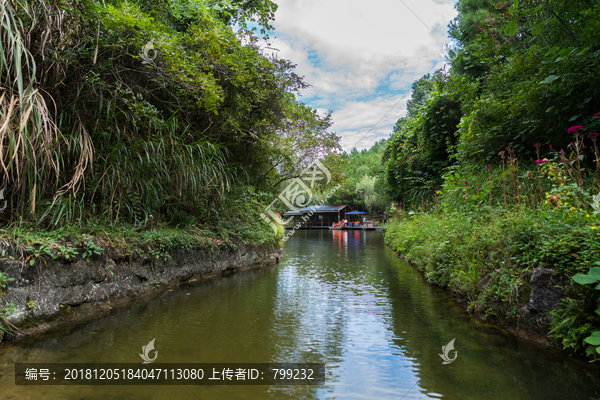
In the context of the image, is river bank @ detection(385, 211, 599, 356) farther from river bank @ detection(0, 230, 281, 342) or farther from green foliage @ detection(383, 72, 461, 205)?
green foliage @ detection(383, 72, 461, 205)

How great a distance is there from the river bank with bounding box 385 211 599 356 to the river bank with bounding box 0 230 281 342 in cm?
407

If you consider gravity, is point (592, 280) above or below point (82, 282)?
above

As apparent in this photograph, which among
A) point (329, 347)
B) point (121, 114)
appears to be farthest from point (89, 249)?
point (329, 347)

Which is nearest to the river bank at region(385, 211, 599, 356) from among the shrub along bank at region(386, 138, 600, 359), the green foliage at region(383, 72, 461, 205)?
the shrub along bank at region(386, 138, 600, 359)

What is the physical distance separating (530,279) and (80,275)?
440 cm

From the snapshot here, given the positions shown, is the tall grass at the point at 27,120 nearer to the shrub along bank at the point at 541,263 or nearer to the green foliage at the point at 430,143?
the shrub along bank at the point at 541,263

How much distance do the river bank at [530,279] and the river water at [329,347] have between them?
0.17 metres

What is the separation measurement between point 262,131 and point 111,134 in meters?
3.76

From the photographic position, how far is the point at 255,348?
A: 254cm

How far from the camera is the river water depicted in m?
1.92

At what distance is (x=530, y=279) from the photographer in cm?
259

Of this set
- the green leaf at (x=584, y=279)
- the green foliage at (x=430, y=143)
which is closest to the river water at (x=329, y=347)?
the green leaf at (x=584, y=279)

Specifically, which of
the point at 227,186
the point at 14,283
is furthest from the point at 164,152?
the point at 14,283

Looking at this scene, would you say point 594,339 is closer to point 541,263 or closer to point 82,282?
point 541,263
